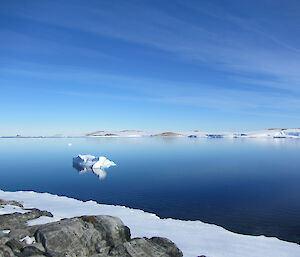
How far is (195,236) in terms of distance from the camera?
8.78 m

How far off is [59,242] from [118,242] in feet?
5.54

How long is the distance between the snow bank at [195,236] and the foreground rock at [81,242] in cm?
123

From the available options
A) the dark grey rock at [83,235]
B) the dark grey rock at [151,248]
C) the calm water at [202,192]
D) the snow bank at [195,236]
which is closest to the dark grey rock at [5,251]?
the dark grey rock at [83,235]

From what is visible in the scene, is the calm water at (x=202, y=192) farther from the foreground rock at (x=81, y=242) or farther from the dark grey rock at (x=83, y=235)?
the dark grey rock at (x=83, y=235)

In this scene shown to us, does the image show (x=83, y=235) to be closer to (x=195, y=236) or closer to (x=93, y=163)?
(x=195, y=236)

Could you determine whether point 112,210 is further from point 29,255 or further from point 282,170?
point 282,170

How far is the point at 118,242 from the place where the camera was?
6.99 m

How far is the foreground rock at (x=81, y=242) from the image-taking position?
229 inches

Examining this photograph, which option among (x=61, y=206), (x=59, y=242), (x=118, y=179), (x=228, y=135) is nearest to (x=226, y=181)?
(x=118, y=179)

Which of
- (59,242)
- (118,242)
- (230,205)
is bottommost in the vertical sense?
(230,205)

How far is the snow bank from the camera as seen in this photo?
7.62 metres

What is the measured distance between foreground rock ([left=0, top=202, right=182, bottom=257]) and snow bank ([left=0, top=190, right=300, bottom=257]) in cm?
123

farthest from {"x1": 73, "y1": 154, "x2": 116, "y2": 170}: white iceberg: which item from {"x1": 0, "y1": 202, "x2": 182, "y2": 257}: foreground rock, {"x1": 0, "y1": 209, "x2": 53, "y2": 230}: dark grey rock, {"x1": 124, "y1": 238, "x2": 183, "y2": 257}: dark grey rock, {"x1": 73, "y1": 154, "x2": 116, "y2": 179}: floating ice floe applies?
{"x1": 124, "y1": 238, "x2": 183, "y2": 257}: dark grey rock

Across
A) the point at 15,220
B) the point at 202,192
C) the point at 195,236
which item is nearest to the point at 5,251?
the point at 15,220
